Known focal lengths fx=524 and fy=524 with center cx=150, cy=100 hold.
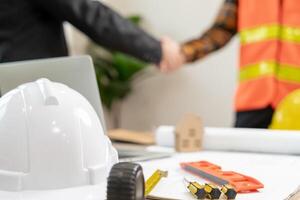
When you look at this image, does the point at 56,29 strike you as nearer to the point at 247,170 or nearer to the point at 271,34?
the point at 271,34

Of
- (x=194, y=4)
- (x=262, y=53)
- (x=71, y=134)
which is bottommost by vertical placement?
(x=71, y=134)

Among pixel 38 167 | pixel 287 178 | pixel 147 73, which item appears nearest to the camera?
pixel 38 167

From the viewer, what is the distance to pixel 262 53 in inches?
75.7

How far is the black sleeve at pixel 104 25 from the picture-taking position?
1.86 metres

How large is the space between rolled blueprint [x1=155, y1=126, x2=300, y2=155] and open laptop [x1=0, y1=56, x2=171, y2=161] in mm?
477

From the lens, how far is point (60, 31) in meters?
1.89

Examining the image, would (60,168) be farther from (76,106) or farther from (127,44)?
(127,44)

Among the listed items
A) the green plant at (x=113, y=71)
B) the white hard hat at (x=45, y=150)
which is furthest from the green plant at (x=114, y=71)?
the white hard hat at (x=45, y=150)

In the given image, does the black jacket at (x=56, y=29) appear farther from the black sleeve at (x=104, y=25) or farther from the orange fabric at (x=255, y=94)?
the orange fabric at (x=255, y=94)

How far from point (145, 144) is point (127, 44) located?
0.42 m

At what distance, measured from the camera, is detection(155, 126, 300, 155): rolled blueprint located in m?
1.42

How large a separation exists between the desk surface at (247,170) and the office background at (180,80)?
2.17m

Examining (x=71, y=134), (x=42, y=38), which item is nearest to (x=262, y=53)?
(x=42, y=38)

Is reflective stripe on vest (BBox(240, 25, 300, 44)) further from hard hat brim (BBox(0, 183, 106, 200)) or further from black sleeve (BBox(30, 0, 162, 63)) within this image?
hard hat brim (BBox(0, 183, 106, 200))
